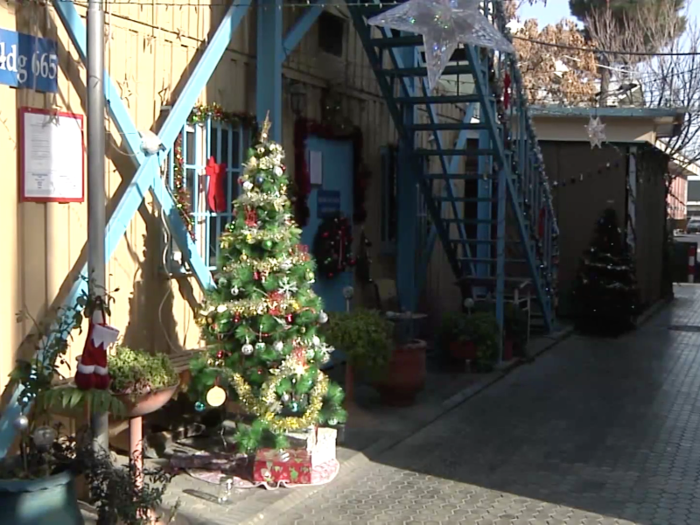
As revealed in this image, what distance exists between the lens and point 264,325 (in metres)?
6.30

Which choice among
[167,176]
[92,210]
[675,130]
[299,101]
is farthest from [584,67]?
[92,210]

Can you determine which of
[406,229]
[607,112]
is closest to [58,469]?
[406,229]

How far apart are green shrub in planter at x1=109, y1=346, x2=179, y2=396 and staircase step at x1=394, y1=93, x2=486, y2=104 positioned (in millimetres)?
4781

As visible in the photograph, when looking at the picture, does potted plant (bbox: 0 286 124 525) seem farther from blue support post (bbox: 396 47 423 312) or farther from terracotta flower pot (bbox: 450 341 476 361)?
blue support post (bbox: 396 47 423 312)

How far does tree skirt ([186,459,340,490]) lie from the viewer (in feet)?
20.7

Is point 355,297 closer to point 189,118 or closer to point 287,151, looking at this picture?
point 287,151

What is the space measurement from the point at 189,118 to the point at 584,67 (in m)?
25.7

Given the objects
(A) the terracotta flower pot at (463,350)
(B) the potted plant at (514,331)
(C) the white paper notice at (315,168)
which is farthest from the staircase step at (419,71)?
(B) the potted plant at (514,331)

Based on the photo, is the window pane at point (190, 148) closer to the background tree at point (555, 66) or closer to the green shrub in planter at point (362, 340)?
the green shrub in planter at point (362, 340)

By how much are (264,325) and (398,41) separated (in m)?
4.39

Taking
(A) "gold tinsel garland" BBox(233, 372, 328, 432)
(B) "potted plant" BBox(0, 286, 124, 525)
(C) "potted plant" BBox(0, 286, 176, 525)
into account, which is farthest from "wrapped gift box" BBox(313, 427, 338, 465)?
(B) "potted plant" BBox(0, 286, 124, 525)

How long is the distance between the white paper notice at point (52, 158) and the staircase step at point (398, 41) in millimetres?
4037

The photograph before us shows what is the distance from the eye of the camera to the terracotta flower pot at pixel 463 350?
10.4 m

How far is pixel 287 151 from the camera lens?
9219 mm
